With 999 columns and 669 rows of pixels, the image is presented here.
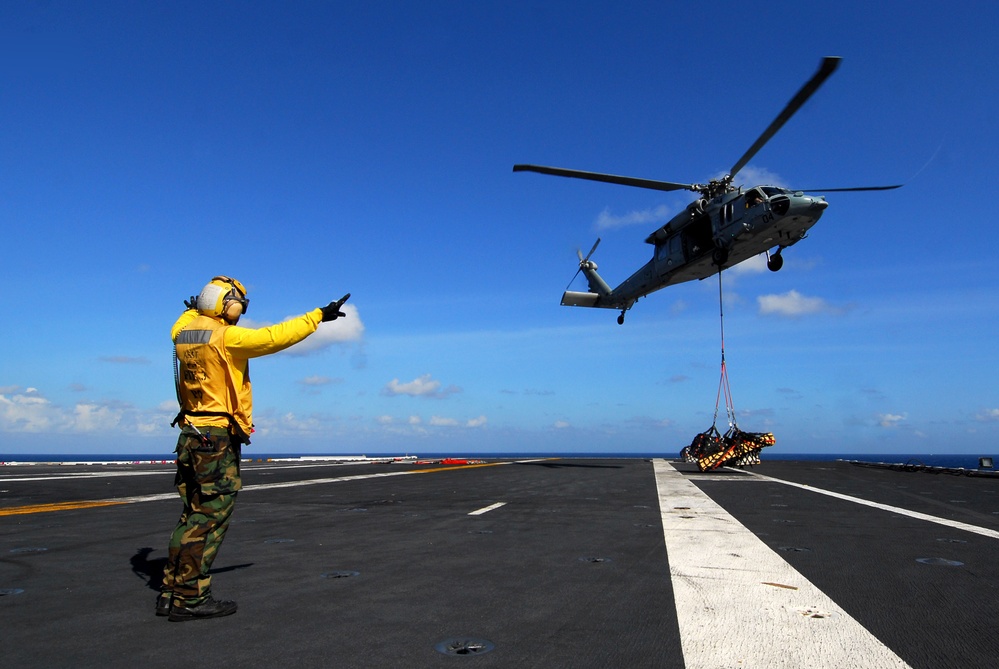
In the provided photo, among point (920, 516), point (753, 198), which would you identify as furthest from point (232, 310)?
Answer: point (753, 198)

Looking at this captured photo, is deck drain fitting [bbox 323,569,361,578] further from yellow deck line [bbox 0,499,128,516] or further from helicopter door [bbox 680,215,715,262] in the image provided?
helicopter door [bbox 680,215,715,262]

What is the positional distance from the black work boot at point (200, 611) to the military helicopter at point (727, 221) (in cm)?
1967

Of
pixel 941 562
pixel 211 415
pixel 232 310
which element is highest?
pixel 232 310

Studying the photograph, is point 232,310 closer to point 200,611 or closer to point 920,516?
point 200,611

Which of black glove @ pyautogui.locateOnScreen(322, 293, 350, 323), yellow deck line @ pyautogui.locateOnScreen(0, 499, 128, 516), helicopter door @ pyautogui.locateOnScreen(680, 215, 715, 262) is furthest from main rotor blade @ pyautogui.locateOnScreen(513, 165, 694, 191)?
black glove @ pyautogui.locateOnScreen(322, 293, 350, 323)

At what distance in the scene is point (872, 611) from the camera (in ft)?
13.1

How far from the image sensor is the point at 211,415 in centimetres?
434

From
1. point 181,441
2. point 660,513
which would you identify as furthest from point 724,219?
point 181,441

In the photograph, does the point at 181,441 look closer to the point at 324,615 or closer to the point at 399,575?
the point at 324,615

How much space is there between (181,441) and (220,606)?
1.17 meters

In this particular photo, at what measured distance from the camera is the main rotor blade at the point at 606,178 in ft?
74.6

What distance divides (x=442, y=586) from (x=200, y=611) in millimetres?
1685

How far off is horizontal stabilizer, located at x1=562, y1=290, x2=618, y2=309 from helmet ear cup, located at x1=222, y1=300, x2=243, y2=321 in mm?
28623

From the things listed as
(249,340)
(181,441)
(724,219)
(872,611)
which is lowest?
(872,611)
